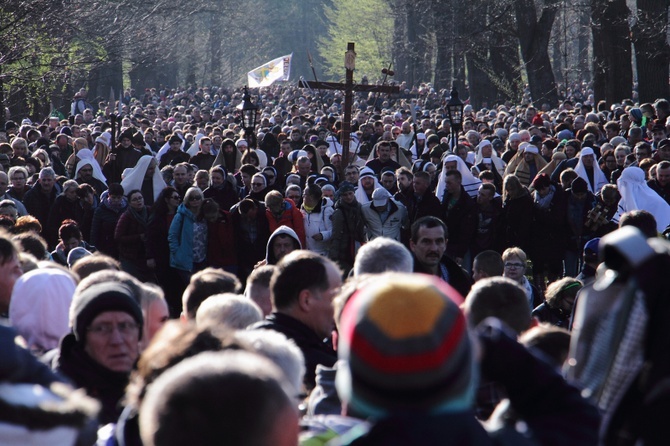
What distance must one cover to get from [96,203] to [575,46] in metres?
63.9

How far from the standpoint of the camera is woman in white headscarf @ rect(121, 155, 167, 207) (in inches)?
551

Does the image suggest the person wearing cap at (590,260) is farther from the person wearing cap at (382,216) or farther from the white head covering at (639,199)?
the person wearing cap at (382,216)

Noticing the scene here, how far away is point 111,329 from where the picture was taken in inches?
152

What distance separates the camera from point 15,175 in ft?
42.6

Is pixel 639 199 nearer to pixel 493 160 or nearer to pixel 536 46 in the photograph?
pixel 493 160

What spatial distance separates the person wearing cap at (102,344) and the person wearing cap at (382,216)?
7.50 m

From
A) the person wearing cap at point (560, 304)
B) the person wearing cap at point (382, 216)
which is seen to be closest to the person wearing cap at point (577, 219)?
the person wearing cap at point (382, 216)

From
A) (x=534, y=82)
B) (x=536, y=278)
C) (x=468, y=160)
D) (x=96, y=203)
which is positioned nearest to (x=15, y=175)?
(x=96, y=203)

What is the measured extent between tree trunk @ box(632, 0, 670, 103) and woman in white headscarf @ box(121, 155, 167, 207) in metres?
12.6

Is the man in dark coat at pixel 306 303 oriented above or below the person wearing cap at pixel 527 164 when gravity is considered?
below

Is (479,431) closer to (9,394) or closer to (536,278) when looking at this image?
(9,394)

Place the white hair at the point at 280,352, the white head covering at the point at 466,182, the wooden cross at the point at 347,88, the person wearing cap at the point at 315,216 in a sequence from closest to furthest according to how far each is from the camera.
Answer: the white hair at the point at 280,352
the person wearing cap at the point at 315,216
the white head covering at the point at 466,182
the wooden cross at the point at 347,88

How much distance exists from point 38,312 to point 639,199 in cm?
831

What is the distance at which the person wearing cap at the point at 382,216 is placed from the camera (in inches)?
448
